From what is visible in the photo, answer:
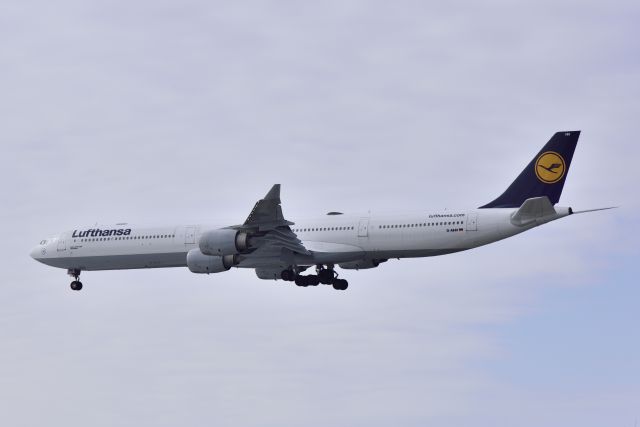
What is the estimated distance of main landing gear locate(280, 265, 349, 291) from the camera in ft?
196

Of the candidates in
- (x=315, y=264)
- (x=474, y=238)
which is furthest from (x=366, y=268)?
(x=474, y=238)

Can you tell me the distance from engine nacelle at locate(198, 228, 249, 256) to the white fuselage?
11.8ft

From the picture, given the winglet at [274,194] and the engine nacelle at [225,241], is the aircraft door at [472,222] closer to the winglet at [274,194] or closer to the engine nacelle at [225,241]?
the winglet at [274,194]

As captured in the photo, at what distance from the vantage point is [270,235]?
56406 mm

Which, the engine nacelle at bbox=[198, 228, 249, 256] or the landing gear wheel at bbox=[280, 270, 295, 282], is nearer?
the engine nacelle at bbox=[198, 228, 249, 256]

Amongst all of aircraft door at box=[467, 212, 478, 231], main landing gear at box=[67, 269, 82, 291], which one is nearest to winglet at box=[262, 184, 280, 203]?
aircraft door at box=[467, 212, 478, 231]

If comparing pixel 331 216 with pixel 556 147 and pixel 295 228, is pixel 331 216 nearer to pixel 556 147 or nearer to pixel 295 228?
pixel 295 228

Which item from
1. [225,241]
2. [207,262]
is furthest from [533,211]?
[207,262]

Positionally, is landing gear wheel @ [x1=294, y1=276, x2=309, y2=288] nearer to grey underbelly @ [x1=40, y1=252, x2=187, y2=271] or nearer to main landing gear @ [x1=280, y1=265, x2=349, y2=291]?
main landing gear @ [x1=280, y1=265, x2=349, y2=291]

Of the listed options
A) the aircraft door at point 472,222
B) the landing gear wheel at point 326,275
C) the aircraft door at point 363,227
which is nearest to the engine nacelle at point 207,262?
the landing gear wheel at point 326,275

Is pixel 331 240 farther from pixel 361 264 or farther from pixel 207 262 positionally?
pixel 207 262

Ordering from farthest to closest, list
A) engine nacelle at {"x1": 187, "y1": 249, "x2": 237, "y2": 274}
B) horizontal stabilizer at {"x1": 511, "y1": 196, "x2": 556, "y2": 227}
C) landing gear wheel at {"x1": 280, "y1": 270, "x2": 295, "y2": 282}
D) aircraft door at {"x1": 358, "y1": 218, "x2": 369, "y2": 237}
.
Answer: landing gear wheel at {"x1": 280, "y1": 270, "x2": 295, "y2": 282}
engine nacelle at {"x1": 187, "y1": 249, "x2": 237, "y2": 274}
aircraft door at {"x1": 358, "y1": 218, "x2": 369, "y2": 237}
horizontal stabilizer at {"x1": 511, "y1": 196, "x2": 556, "y2": 227}

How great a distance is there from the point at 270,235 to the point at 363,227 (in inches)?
170

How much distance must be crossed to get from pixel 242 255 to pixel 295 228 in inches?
112
